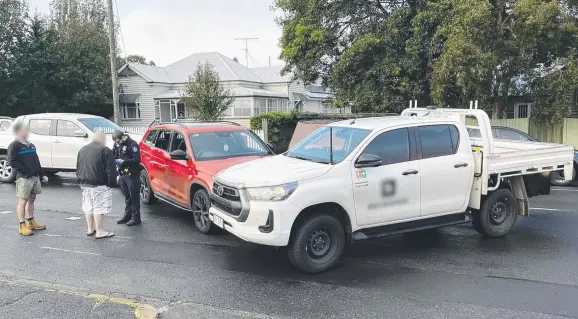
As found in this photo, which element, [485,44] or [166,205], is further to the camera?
[485,44]

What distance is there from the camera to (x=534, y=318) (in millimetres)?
4426

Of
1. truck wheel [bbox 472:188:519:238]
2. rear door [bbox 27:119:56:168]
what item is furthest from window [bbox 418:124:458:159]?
rear door [bbox 27:119:56:168]

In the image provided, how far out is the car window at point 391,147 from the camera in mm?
6059

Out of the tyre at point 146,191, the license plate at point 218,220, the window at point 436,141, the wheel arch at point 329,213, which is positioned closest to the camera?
the wheel arch at point 329,213

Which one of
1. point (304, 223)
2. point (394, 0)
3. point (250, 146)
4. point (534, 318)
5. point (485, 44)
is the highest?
point (394, 0)

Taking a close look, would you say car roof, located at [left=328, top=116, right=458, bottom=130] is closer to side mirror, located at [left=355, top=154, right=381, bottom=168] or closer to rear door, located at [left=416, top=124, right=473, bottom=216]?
rear door, located at [left=416, top=124, right=473, bottom=216]

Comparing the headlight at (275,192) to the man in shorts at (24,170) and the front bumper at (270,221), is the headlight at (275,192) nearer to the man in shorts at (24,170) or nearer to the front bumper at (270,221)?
the front bumper at (270,221)

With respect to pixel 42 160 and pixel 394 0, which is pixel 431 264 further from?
pixel 394 0

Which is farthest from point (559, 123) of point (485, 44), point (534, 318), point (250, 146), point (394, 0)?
point (534, 318)

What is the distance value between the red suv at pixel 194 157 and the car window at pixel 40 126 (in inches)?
183

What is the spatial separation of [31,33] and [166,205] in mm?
27729

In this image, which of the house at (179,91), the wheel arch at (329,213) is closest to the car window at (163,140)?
the wheel arch at (329,213)

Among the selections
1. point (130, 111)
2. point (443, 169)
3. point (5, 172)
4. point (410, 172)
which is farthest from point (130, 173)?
point (130, 111)

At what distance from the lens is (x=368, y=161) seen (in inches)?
226
